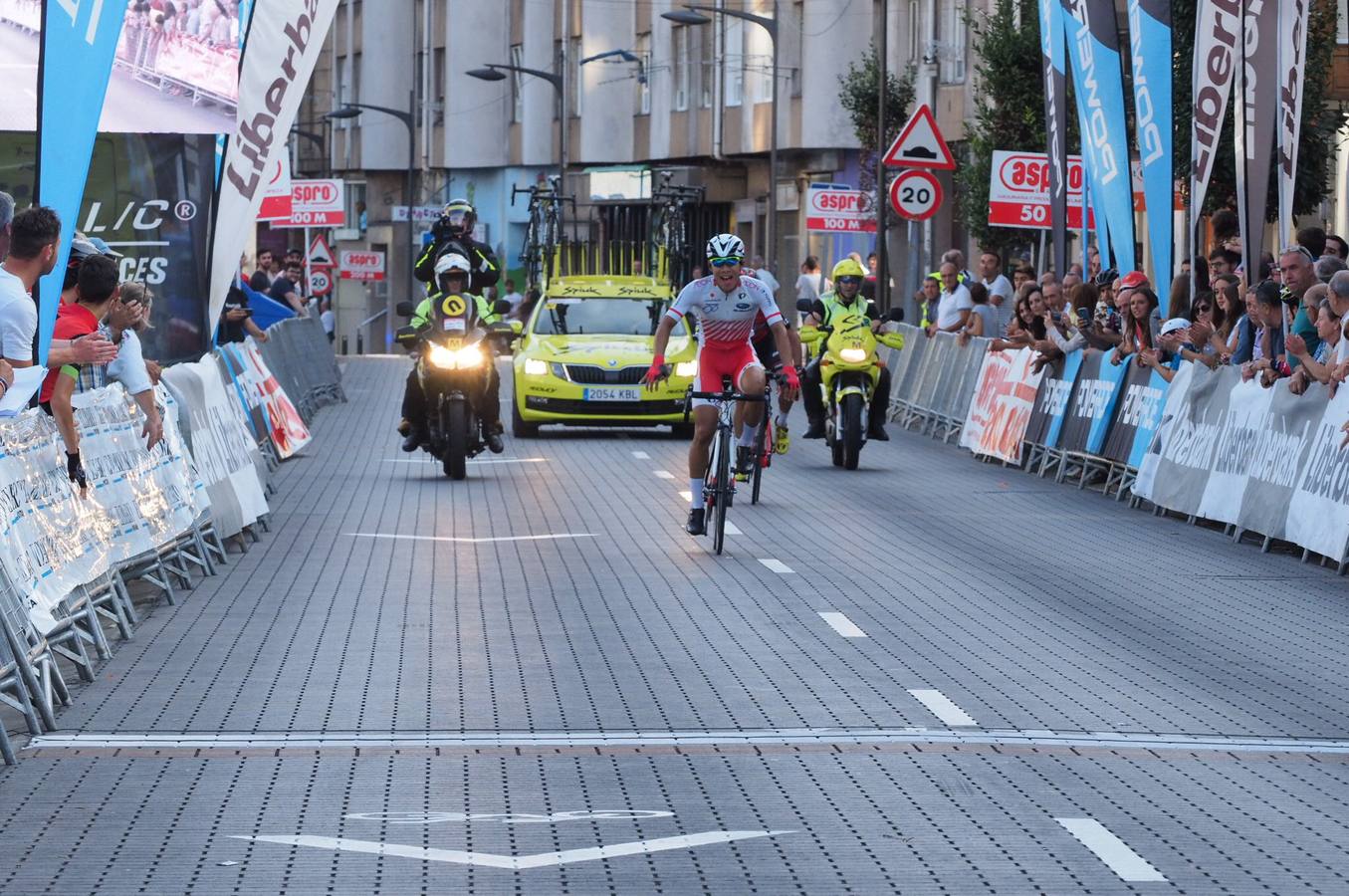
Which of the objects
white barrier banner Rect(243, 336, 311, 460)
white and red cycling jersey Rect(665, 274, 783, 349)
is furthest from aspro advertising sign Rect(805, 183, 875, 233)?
white and red cycling jersey Rect(665, 274, 783, 349)

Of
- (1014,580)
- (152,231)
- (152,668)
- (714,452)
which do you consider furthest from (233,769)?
(152,231)

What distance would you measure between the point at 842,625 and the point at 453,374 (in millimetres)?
10198

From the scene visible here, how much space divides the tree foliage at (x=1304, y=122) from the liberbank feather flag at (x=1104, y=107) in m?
5.47

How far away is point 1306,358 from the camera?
16.5 meters

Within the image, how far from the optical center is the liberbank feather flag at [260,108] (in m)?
19.1

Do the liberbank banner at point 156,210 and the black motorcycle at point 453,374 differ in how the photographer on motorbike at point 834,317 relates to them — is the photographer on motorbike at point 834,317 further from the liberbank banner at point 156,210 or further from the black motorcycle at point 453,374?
the liberbank banner at point 156,210

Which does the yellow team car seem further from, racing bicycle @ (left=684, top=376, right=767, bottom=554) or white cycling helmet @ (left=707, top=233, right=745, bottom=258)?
racing bicycle @ (left=684, top=376, right=767, bottom=554)

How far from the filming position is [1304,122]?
30.4m

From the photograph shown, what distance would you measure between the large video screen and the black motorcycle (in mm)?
4739

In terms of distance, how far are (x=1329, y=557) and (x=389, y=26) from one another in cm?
7620

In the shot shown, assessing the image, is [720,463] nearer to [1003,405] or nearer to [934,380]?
[1003,405]

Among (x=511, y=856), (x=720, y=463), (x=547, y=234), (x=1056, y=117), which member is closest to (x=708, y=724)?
(x=511, y=856)

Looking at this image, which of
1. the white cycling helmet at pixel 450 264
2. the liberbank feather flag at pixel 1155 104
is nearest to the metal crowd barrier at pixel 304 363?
the white cycling helmet at pixel 450 264

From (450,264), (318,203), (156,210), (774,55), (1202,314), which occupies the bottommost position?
(1202,314)
